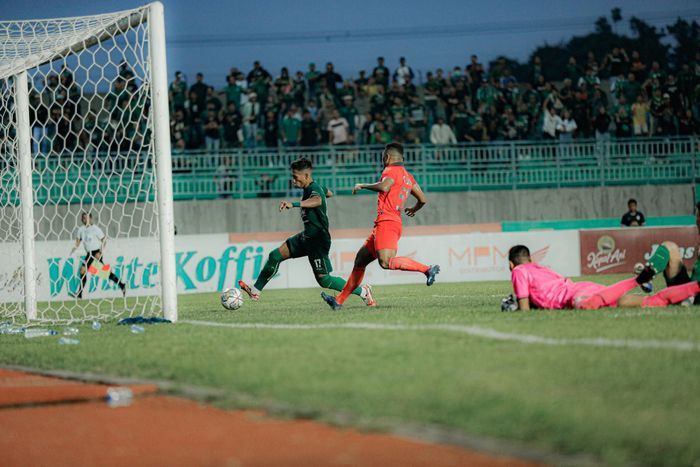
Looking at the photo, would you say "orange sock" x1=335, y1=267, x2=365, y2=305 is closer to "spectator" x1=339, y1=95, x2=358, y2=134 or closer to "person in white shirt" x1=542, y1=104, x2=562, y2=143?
"spectator" x1=339, y1=95, x2=358, y2=134

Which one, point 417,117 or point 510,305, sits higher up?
point 417,117

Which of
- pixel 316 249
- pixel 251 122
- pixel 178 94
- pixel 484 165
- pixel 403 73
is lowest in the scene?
pixel 316 249

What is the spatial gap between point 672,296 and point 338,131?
17770 millimetres

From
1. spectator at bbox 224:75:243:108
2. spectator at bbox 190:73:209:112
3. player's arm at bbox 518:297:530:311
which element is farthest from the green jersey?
spectator at bbox 224:75:243:108

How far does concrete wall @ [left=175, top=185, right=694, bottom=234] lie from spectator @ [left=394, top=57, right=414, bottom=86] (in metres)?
4.47

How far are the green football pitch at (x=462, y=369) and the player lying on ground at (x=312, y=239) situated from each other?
227 cm

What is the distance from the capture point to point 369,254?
11297 millimetres

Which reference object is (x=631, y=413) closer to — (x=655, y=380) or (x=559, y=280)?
(x=655, y=380)

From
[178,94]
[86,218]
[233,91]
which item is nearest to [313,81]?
[233,91]

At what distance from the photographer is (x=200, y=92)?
26469 mm

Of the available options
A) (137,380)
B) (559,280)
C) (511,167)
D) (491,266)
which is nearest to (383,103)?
(511,167)

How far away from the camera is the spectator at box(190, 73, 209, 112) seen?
2628 cm

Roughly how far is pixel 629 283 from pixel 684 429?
17.5 ft

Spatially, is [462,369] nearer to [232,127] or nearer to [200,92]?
[232,127]
